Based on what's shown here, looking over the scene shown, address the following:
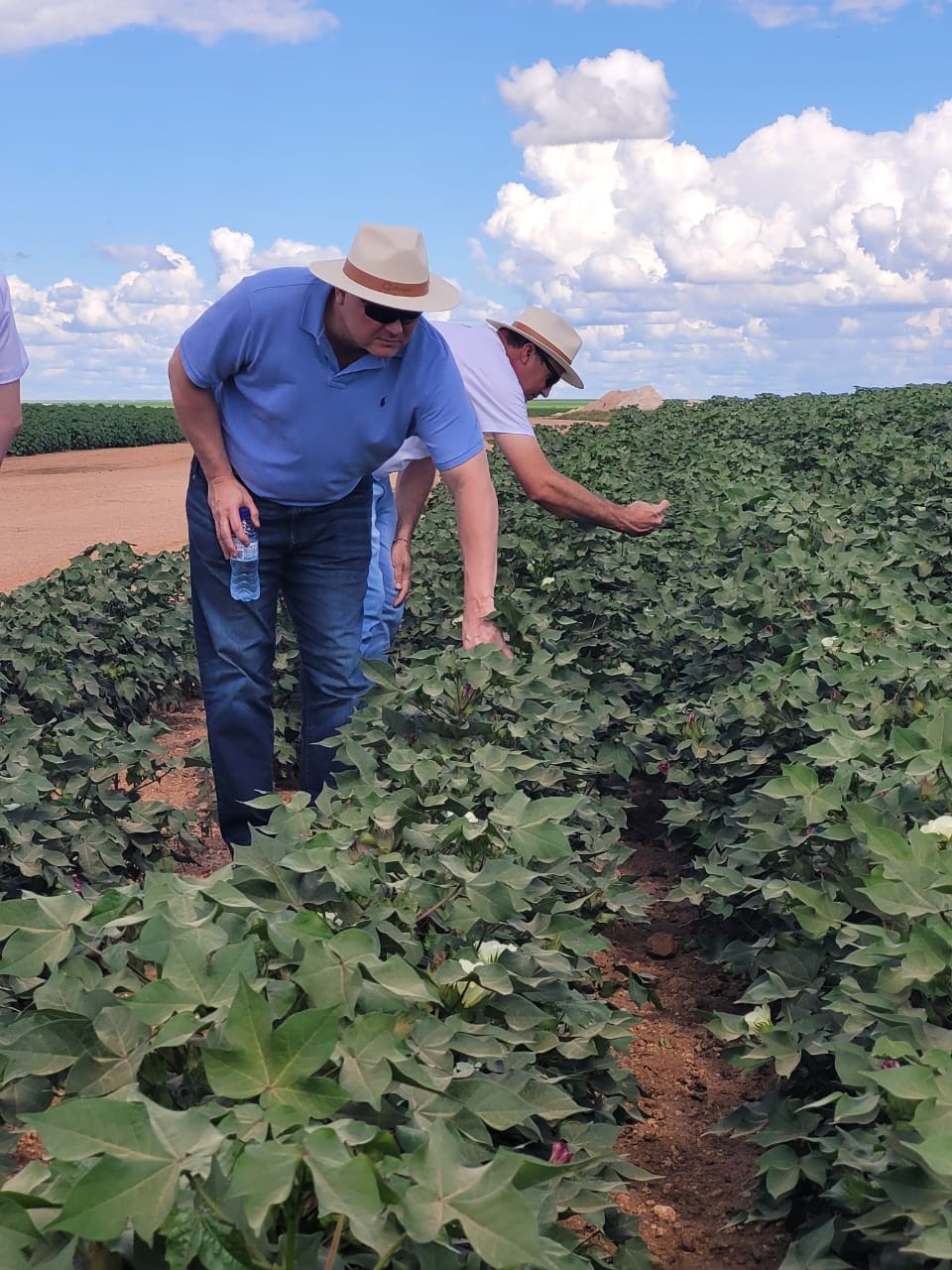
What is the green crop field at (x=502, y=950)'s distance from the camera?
1258 mm

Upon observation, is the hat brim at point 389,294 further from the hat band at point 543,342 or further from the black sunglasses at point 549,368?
the black sunglasses at point 549,368

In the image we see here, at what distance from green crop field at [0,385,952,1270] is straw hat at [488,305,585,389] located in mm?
823

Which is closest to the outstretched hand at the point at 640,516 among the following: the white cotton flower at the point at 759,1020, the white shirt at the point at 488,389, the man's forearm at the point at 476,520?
the white shirt at the point at 488,389

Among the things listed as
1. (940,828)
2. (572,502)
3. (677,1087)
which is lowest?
(677,1087)

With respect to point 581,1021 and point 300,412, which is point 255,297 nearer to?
point 300,412

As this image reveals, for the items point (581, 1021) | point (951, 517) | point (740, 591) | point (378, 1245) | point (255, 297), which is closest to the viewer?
point (378, 1245)

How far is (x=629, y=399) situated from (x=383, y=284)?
123 feet

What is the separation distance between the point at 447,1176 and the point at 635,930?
2925mm

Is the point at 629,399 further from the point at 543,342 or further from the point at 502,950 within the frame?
the point at 502,950

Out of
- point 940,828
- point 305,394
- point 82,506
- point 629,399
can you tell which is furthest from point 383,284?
point 629,399

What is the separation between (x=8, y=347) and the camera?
4.27 m

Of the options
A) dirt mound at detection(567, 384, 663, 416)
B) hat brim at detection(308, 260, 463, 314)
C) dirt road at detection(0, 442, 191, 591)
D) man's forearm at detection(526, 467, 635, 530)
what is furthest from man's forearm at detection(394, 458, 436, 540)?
dirt mound at detection(567, 384, 663, 416)

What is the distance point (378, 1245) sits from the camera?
3.98 ft

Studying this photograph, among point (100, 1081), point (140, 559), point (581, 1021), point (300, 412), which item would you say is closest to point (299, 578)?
point (300, 412)
